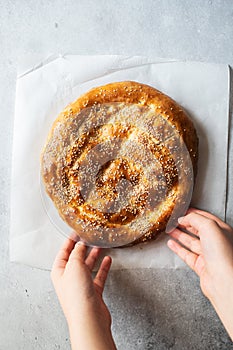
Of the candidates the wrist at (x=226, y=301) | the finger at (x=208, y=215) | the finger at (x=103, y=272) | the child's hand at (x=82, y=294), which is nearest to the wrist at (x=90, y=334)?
the child's hand at (x=82, y=294)

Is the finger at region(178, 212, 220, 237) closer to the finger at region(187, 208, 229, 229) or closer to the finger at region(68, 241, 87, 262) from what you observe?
the finger at region(187, 208, 229, 229)

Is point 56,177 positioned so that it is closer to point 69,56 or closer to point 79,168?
point 79,168

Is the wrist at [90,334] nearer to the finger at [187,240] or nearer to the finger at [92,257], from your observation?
the finger at [92,257]

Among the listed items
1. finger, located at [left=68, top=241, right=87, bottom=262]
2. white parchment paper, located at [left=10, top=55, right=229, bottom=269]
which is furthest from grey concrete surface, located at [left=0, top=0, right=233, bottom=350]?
finger, located at [left=68, top=241, right=87, bottom=262]

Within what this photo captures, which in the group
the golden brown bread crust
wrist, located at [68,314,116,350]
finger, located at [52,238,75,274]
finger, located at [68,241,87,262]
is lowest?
wrist, located at [68,314,116,350]

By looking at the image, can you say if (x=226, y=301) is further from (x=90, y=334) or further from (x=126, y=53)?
(x=126, y=53)

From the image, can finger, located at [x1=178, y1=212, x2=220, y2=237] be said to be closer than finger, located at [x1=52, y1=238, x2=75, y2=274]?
Yes

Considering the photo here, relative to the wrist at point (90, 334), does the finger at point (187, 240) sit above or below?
above

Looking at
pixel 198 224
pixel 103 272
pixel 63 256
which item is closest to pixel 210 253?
pixel 198 224
